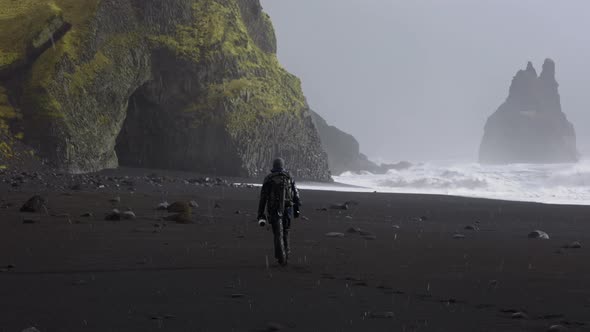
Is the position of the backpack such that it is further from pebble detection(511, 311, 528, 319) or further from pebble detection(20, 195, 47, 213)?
pebble detection(20, 195, 47, 213)

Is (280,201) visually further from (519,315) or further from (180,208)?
(180,208)

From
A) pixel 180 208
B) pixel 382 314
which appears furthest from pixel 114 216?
pixel 382 314

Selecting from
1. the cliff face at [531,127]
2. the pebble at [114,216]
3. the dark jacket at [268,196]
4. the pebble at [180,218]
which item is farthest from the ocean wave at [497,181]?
the cliff face at [531,127]

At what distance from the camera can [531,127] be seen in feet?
503

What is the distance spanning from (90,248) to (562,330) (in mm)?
8513

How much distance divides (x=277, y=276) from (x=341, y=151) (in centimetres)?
11496

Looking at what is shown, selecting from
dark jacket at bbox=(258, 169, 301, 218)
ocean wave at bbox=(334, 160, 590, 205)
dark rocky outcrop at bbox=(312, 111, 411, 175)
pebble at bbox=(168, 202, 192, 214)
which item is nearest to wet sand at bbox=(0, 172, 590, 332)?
pebble at bbox=(168, 202, 192, 214)

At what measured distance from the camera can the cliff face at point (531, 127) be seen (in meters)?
150

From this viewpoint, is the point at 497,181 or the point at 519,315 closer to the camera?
the point at 519,315

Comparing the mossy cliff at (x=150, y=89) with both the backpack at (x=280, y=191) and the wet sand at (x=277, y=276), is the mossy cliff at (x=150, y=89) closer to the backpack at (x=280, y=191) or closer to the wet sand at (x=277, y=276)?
the wet sand at (x=277, y=276)

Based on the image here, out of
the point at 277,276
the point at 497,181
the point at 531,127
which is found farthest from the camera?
the point at 531,127

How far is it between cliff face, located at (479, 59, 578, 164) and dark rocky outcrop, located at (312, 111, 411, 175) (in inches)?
1440

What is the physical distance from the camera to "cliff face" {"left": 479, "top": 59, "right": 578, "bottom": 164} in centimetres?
14988

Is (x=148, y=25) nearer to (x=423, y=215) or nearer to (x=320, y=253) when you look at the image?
(x=423, y=215)
